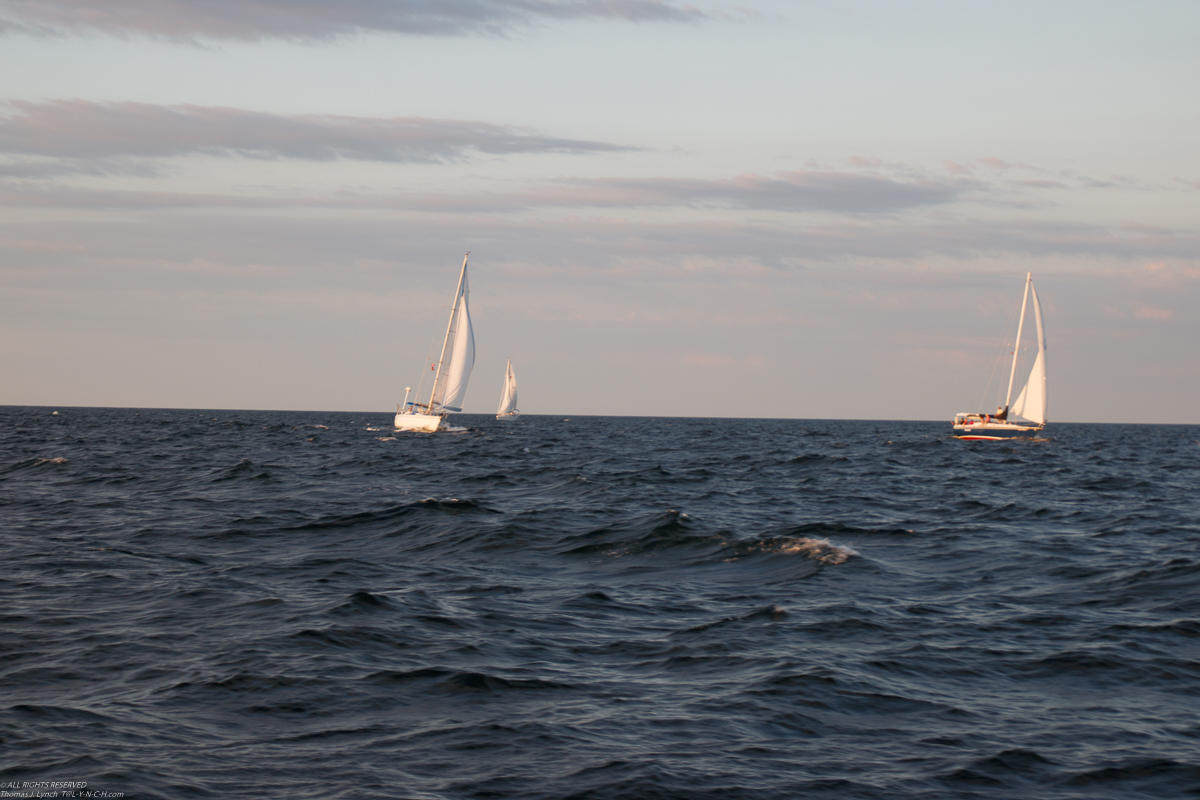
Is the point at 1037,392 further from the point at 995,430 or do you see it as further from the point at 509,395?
the point at 509,395

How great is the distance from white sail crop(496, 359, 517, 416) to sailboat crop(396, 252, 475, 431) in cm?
6993

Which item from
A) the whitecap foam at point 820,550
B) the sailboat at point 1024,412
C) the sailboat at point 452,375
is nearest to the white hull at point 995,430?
the sailboat at point 1024,412

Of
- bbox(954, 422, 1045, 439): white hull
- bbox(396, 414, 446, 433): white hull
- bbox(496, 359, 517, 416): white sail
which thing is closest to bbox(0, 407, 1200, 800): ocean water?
bbox(396, 414, 446, 433): white hull

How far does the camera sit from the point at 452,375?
91188 mm

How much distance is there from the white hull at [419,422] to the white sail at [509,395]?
7125cm

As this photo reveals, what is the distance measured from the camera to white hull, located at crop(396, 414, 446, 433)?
8950 centimetres

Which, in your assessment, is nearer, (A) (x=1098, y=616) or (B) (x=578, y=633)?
(B) (x=578, y=633)

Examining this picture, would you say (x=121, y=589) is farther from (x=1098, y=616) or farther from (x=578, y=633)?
(x=1098, y=616)

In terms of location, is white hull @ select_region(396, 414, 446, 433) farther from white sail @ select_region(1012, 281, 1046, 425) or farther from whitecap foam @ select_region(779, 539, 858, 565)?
whitecap foam @ select_region(779, 539, 858, 565)

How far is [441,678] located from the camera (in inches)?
464

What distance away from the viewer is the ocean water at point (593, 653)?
8.97m

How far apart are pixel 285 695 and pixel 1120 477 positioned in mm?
45049

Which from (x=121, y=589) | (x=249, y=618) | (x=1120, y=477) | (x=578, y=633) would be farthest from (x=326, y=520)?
(x=1120, y=477)

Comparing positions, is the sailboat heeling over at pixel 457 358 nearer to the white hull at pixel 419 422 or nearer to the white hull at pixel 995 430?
the white hull at pixel 419 422
